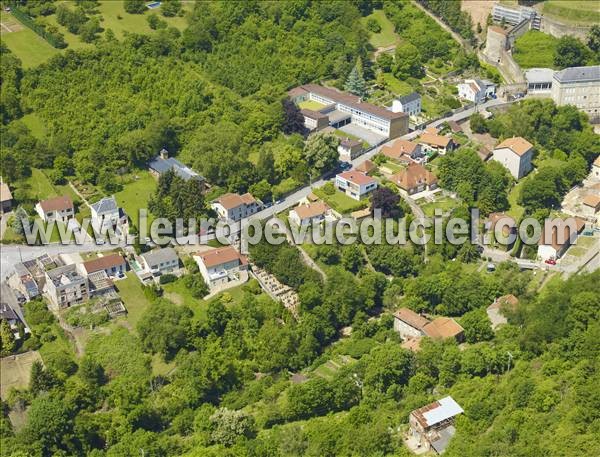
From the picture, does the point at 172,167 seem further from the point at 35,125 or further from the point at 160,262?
the point at 35,125

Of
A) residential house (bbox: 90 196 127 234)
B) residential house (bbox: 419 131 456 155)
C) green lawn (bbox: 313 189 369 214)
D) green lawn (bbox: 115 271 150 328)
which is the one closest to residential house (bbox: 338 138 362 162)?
green lawn (bbox: 313 189 369 214)

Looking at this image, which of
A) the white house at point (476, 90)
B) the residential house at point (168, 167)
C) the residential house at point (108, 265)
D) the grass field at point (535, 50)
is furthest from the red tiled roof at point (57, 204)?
the grass field at point (535, 50)

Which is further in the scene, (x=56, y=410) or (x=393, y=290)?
(x=393, y=290)

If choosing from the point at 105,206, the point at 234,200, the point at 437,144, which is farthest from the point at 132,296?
the point at 437,144

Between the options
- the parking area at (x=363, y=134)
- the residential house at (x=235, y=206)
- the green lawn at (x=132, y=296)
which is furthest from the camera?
the parking area at (x=363, y=134)

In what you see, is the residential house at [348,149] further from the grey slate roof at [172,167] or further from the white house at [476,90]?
the white house at [476,90]

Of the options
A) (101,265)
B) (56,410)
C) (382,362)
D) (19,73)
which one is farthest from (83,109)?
(382,362)

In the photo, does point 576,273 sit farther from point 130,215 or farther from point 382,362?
point 130,215

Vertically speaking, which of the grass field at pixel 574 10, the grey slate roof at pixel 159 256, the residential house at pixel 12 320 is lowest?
the residential house at pixel 12 320
